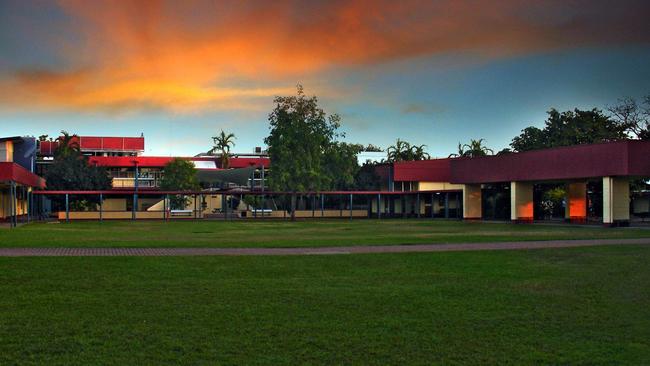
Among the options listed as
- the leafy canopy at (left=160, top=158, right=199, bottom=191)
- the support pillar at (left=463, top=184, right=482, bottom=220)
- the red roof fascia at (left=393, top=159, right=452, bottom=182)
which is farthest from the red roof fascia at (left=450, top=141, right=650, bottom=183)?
the leafy canopy at (left=160, top=158, right=199, bottom=191)

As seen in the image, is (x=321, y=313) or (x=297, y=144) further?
(x=297, y=144)

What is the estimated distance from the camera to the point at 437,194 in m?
75.7

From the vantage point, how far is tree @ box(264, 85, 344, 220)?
66.8 meters

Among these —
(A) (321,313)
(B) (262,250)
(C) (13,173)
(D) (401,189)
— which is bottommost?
(A) (321,313)

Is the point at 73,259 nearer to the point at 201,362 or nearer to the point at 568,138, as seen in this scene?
the point at 201,362

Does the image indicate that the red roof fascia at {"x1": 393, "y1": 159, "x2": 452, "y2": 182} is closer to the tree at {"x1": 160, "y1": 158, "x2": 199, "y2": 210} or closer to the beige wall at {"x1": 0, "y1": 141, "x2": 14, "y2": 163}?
the tree at {"x1": 160, "y1": 158, "x2": 199, "y2": 210}

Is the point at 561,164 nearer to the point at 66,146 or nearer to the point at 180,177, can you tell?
the point at 180,177

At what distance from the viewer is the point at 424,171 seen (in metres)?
76.9

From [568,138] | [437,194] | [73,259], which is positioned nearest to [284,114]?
[437,194]

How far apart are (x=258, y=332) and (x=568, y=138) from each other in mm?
65247

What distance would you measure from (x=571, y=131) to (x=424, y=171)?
15475 mm

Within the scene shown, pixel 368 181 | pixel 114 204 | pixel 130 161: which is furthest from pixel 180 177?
pixel 368 181

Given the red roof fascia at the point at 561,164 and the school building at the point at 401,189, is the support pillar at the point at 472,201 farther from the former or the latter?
the red roof fascia at the point at 561,164

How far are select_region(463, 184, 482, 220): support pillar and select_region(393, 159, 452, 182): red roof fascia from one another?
1417 centimetres
